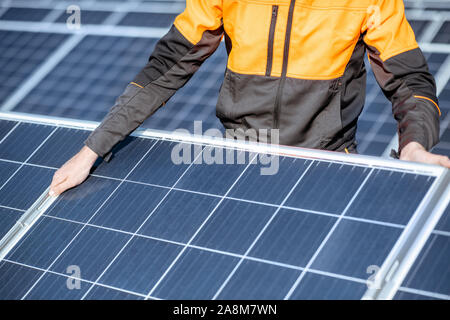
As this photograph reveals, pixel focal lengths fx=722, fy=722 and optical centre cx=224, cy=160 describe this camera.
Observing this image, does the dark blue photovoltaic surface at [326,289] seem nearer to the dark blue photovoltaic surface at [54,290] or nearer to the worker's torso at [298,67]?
the dark blue photovoltaic surface at [54,290]

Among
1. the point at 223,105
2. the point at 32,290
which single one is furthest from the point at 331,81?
the point at 32,290

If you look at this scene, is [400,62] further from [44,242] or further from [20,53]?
[20,53]

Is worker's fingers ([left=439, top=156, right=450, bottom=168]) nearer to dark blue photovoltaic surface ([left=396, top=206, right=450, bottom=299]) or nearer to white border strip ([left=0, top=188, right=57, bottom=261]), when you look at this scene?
dark blue photovoltaic surface ([left=396, top=206, right=450, bottom=299])

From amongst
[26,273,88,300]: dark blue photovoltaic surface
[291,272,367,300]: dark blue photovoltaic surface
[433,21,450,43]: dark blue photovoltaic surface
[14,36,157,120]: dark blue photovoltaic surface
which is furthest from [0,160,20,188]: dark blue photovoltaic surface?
[433,21,450,43]: dark blue photovoltaic surface

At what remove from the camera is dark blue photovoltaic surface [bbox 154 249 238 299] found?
1998 mm

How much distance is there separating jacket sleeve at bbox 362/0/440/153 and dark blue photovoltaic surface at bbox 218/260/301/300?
29.4 inches

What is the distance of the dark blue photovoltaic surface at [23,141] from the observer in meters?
2.86

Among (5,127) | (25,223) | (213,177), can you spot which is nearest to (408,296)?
(213,177)

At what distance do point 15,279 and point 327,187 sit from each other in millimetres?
1007

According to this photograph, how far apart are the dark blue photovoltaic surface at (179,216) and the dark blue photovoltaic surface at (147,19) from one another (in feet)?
17.5

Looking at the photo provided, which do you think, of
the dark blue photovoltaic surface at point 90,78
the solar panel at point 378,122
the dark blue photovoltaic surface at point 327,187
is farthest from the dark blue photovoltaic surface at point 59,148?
the dark blue photovoltaic surface at point 90,78

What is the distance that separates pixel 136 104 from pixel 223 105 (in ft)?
1.14
